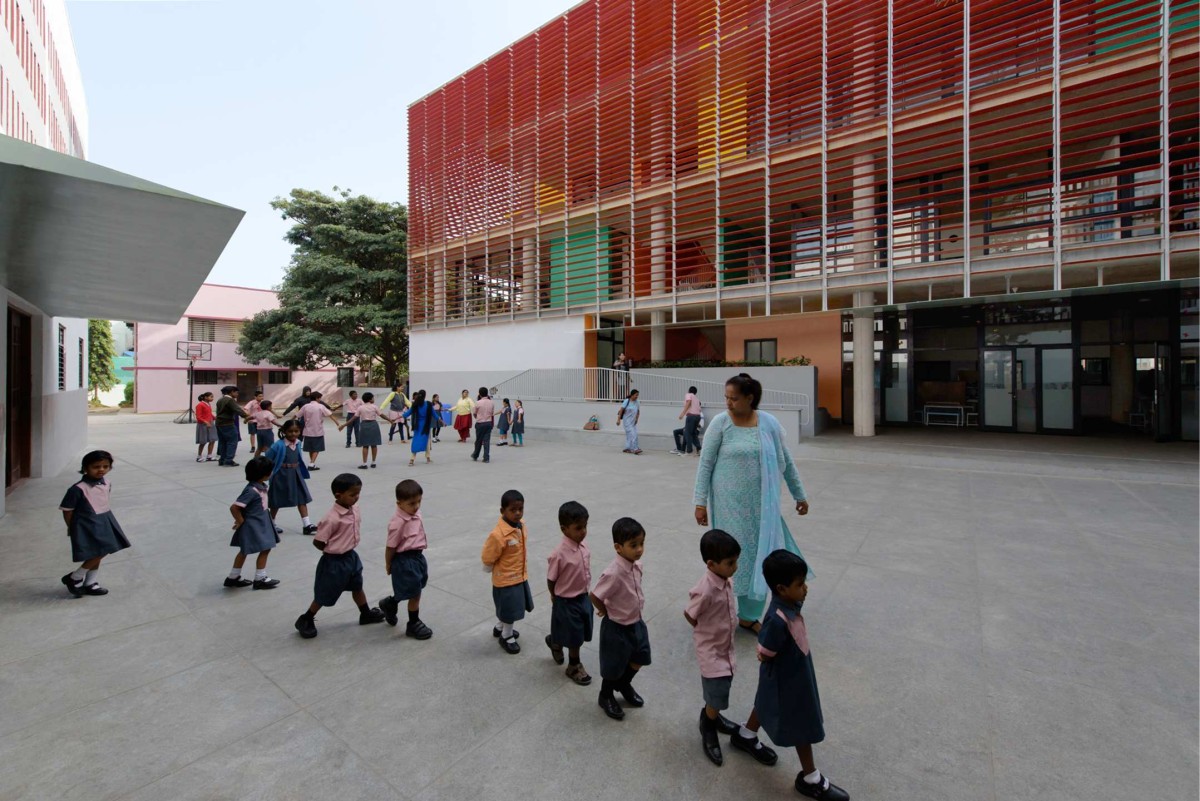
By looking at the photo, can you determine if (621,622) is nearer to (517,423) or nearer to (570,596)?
(570,596)

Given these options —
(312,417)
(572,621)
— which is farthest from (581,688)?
(312,417)

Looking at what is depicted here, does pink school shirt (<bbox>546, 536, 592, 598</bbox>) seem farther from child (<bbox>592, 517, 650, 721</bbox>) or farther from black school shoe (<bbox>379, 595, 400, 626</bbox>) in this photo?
black school shoe (<bbox>379, 595, 400, 626</bbox>)

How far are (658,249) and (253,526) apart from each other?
586 inches

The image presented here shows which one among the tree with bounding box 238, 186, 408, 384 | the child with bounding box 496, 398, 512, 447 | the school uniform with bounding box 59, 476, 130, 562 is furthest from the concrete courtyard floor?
the tree with bounding box 238, 186, 408, 384

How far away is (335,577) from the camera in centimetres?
365

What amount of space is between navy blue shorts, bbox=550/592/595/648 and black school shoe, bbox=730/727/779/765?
3.15ft

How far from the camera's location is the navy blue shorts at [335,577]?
362cm

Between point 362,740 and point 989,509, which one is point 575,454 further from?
point 362,740

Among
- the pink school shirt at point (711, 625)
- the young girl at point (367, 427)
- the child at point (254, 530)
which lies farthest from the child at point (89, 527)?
the young girl at point (367, 427)

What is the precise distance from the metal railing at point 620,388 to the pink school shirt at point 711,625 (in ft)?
36.9

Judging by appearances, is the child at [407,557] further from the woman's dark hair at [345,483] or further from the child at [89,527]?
the child at [89,527]

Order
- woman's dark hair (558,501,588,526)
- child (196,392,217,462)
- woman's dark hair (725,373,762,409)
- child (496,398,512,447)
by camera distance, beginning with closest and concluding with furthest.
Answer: woman's dark hair (558,501,588,526) < woman's dark hair (725,373,762,409) < child (196,392,217,462) < child (496,398,512,447)

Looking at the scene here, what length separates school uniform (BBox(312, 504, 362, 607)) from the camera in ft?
11.9

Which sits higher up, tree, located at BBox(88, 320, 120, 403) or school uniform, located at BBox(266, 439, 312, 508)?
tree, located at BBox(88, 320, 120, 403)
